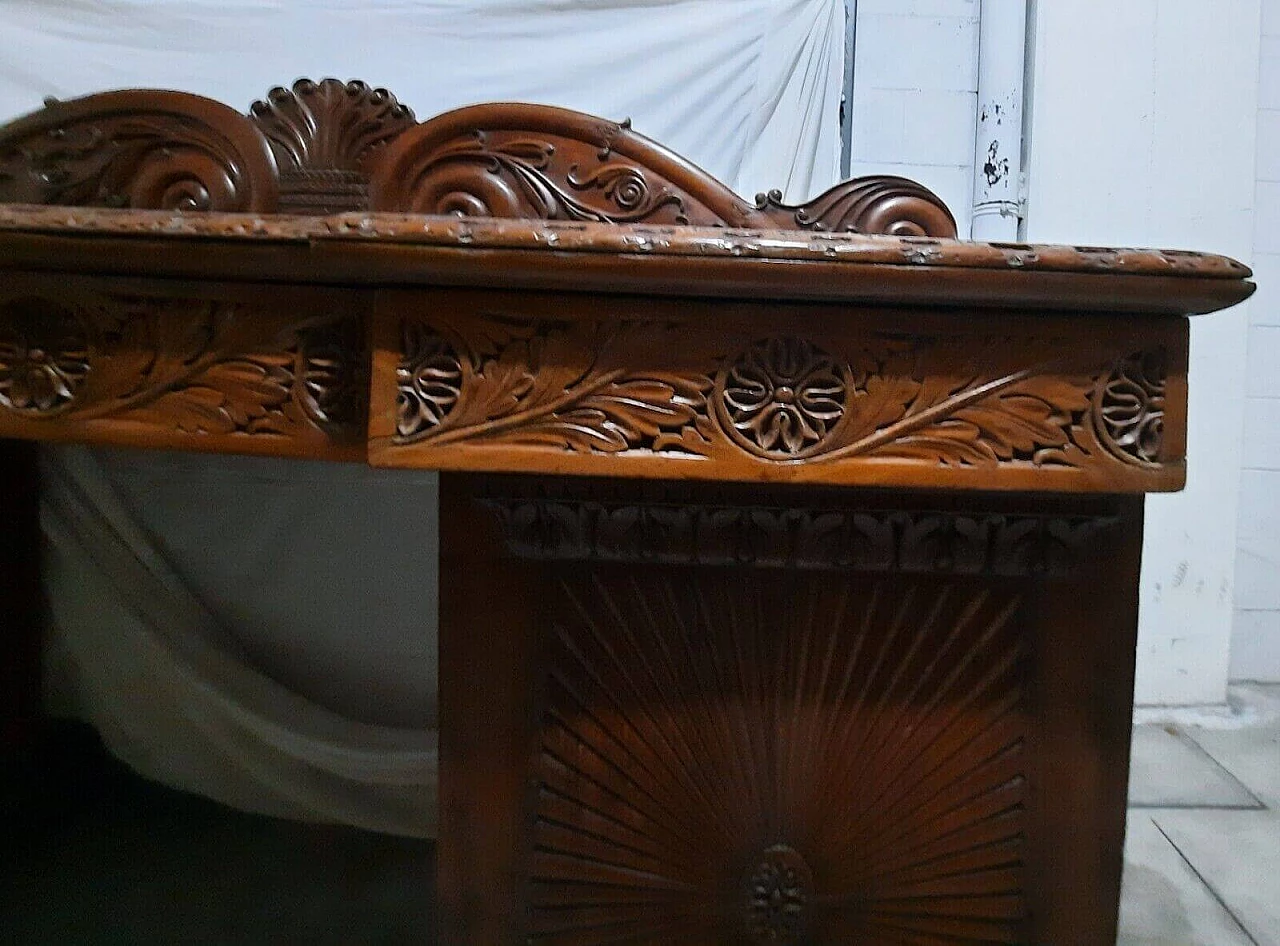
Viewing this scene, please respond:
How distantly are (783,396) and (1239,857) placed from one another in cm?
97

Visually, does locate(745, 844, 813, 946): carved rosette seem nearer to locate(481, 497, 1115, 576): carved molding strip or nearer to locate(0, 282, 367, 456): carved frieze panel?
locate(481, 497, 1115, 576): carved molding strip

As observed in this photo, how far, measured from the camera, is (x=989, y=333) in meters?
0.49

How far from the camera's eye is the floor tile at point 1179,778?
1095 mm

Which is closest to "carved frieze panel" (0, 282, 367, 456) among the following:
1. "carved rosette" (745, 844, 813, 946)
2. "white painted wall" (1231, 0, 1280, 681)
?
"carved rosette" (745, 844, 813, 946)

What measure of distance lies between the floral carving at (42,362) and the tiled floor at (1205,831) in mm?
1114

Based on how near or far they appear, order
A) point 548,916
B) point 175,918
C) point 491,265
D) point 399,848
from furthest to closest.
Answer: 1. point 399,848
2. point 175,918
3. point 548,916
4. point 491,265

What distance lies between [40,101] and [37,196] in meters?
0.64

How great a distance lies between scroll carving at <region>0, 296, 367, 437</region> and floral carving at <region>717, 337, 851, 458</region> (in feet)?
0.82

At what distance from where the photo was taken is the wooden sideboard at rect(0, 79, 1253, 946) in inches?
19.1

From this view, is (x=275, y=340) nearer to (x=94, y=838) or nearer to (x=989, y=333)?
(x=989, y=333)

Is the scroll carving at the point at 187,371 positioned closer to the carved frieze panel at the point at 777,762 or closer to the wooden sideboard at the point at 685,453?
the wooden sideboard at the point at 685,453

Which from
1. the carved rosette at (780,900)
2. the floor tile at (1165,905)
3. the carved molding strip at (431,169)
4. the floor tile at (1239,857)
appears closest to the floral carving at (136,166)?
the carved molding strip at (431,169)

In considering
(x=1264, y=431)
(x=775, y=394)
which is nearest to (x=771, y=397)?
(x=775, y=394)

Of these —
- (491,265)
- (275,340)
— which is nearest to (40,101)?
(275,340)
